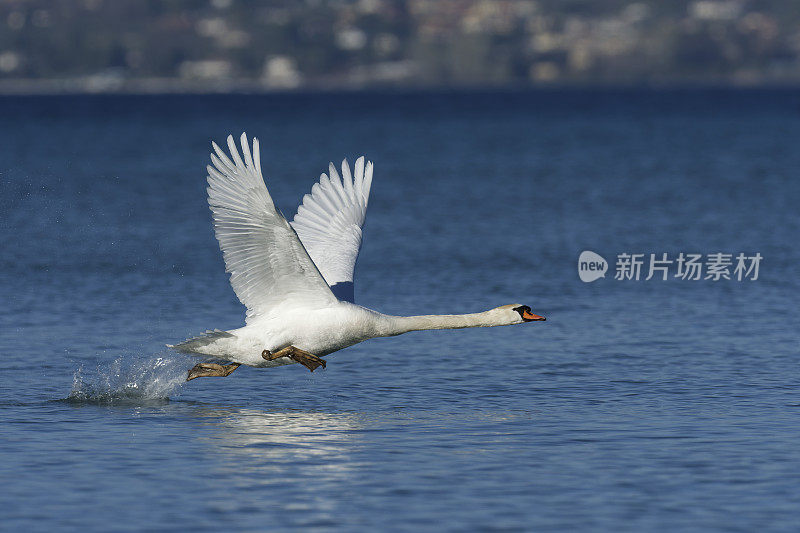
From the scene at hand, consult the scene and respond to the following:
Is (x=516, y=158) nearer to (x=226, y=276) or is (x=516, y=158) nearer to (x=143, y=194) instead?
(x=143, y=194)

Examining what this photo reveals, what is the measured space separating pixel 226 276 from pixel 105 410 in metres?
9.95

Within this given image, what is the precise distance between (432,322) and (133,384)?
3640 mm

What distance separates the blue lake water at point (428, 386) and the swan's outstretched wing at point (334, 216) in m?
1.51

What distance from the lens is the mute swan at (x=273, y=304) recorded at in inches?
569

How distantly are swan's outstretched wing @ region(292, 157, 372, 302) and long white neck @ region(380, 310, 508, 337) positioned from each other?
2.04m

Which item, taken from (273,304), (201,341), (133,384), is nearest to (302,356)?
(273,304)

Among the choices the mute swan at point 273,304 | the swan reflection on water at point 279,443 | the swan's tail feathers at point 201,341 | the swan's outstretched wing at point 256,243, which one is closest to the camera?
the swan reflection on water at point 279,443

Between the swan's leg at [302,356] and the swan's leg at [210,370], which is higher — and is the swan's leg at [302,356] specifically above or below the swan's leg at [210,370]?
above

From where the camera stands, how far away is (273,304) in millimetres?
15461

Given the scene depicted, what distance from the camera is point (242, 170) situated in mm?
14258

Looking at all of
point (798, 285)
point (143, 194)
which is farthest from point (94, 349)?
point (143, 194)

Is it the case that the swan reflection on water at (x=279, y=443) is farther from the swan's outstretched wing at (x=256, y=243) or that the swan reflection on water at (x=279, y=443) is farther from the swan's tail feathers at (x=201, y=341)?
the swan's outstretched wing at (x=256, y=243)

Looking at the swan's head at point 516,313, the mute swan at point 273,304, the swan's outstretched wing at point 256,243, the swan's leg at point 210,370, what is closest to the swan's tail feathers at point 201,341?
the mute swan at point 273,304

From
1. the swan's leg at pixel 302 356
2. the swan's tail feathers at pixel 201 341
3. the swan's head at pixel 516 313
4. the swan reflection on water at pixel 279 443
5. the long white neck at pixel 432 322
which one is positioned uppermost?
the swan's head at pixel 516 313
